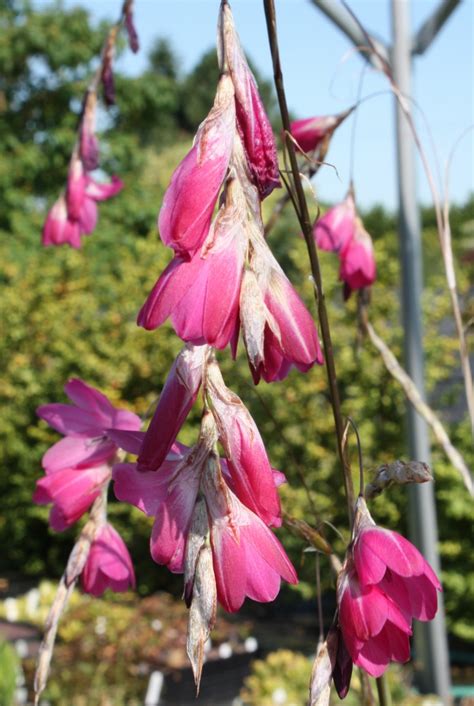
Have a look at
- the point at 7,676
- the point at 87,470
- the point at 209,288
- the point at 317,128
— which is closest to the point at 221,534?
the point at 209,288

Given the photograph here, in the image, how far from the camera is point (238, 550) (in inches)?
17.7

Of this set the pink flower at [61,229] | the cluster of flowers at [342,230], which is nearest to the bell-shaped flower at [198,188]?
the cluster of flowers at [342,230]

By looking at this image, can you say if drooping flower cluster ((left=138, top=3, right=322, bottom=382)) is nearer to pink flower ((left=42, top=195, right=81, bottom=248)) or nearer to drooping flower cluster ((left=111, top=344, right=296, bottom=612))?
drooping flower cluster ((left=111, top=344, right=296, bottom=612))

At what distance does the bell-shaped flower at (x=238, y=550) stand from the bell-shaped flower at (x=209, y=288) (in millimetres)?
76

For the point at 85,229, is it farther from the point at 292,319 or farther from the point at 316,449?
the point at 316,449

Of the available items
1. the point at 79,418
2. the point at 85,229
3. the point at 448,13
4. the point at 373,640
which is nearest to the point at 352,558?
the point at 373,640

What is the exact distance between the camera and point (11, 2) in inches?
528

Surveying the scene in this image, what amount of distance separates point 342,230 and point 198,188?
23.2 inches

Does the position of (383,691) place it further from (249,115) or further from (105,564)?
(249,115)

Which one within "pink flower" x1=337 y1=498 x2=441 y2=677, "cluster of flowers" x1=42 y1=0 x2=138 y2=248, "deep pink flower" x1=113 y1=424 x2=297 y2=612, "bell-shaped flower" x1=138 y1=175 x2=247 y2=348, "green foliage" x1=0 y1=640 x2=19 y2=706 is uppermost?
"cluster of flowers" x1=42 y1=0 x2=138 y2=248

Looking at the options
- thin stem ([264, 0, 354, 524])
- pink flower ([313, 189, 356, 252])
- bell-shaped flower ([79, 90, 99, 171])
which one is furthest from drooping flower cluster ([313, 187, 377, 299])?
thin stem ([264, 0, 354, 524])

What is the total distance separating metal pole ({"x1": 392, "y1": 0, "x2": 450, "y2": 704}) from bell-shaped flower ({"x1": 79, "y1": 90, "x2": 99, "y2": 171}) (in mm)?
1881

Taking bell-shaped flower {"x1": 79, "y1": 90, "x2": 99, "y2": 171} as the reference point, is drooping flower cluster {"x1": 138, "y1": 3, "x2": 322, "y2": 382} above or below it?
below

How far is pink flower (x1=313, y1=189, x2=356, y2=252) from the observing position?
100 cm
